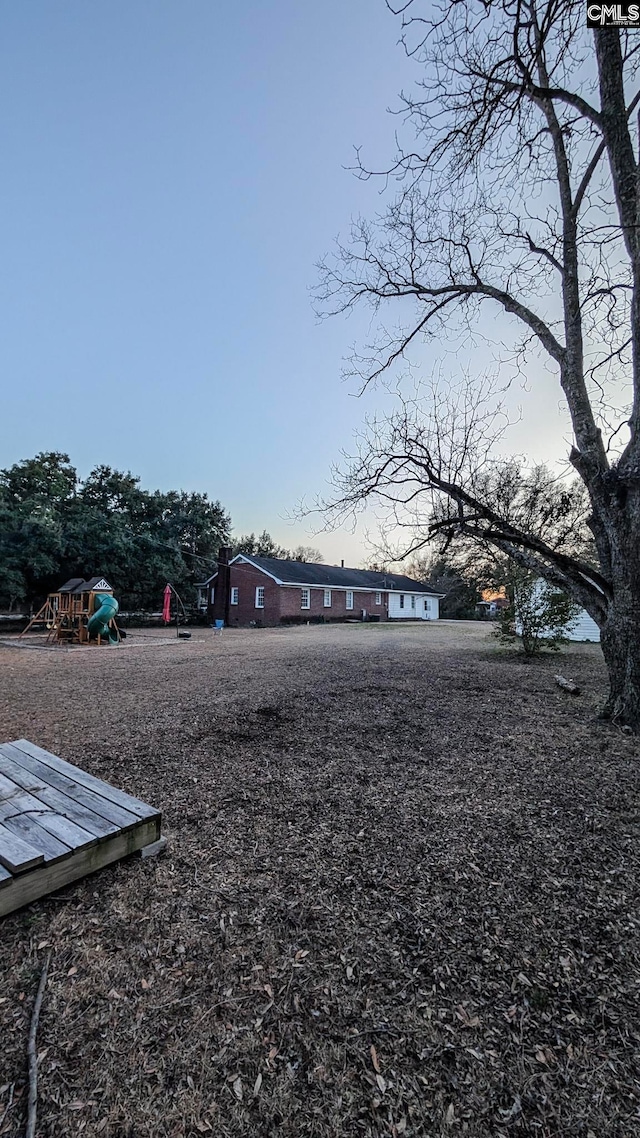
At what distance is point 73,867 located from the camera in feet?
7.48

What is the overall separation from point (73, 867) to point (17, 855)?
0.93 feet

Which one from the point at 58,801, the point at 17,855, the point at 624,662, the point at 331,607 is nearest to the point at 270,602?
the point at 331,607

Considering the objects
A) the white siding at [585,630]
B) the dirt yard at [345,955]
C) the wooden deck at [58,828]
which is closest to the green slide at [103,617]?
the dirt yard at [345,955]

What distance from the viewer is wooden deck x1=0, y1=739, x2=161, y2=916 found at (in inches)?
83.4

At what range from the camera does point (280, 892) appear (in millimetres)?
2326

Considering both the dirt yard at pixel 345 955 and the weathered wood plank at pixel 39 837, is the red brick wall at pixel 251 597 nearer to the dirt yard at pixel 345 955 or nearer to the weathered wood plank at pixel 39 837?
the dirt yard at pixel 345 955

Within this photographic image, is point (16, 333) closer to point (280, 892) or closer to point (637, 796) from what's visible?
point (280, 892)

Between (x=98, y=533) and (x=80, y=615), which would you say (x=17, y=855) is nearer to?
(x=80, y=615)

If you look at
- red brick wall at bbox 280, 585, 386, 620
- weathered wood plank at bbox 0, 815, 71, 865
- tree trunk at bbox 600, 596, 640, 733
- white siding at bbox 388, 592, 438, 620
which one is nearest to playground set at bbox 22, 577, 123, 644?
red brick wall at bbox 280, 585, 386, 620

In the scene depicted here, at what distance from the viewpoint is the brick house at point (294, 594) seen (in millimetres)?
25797

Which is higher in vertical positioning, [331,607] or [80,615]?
[331,607]

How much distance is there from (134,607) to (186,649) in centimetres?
1347

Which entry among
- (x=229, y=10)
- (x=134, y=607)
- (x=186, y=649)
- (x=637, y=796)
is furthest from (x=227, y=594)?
(x=637, y=796)

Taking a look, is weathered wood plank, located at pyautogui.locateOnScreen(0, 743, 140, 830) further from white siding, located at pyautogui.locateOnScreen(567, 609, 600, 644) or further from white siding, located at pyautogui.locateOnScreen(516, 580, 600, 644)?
white siding, located at pyautogui.locateOnScreen(567, 609, 600, 644)
